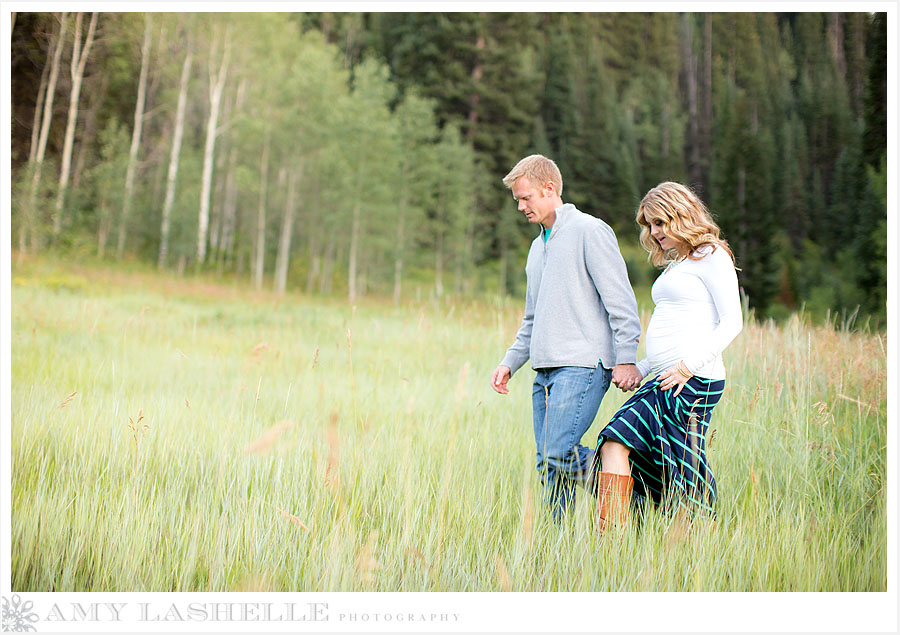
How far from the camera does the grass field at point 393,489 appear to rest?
5.66 ft

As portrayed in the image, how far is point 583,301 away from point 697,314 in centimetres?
32

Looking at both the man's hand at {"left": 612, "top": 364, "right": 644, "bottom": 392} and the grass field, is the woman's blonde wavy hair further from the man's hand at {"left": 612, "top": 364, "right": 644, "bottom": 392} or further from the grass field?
the grass field

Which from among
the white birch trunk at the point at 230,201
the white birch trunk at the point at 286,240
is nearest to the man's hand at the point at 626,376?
the white birch trunk at the point at 286,240

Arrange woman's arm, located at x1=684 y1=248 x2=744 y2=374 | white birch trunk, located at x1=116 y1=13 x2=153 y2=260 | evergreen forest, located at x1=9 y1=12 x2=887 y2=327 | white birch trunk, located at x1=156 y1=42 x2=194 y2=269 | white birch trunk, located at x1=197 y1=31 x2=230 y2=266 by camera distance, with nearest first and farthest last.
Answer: woman's arm, located at x1=684 y1=248 x2=744 y2=374
evergreen forest, located at x1=9 y1=12 x2=887 y2=327
white birch trunk, located at x1=116 y1=13 x2=153 y2=260
white birch trunk, located at x1=156 y1=42 x2=194 y2=269
white birch trunk, located at x1=197 y1=31 x2=230 y2=266

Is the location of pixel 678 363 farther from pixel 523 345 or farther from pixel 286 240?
pixel 286 240

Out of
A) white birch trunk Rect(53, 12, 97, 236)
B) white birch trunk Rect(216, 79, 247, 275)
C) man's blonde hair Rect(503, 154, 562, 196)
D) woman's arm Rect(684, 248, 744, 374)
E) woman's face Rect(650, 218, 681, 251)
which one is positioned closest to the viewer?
woman's arm Rect(684, 248, 744, 374)

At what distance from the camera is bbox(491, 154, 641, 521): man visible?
1688mm

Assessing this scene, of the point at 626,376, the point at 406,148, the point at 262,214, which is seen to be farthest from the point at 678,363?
the point at 406,148

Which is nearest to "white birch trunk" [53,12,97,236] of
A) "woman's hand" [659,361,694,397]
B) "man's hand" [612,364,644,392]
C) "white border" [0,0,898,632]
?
"white border" [0,0,898,632]

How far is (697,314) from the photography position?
5.31 feet

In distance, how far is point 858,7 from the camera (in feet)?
7.36

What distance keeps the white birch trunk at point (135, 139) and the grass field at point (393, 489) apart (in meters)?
8.18

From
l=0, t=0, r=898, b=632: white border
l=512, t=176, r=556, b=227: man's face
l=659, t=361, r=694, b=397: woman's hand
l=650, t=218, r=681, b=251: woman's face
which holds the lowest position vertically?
l=0, t=0, r=898, b=632: white border

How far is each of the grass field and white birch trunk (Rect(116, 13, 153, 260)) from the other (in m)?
8.18
